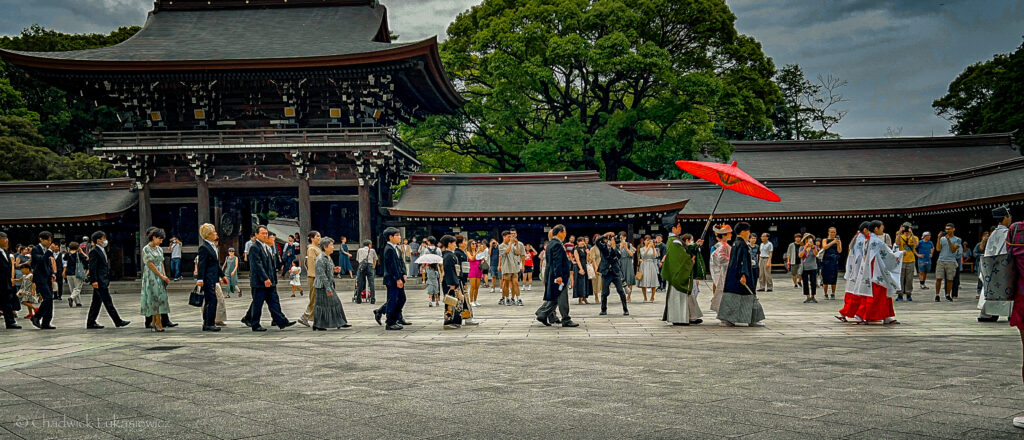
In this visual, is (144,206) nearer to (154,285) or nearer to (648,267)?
(154,285)

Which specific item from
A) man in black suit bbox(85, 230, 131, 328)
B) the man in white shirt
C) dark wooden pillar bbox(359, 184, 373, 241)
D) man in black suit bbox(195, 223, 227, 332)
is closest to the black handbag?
man in black suit bbox(195, 223, 227, 332)

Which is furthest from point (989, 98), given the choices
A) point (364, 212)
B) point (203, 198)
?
point (203, 198)

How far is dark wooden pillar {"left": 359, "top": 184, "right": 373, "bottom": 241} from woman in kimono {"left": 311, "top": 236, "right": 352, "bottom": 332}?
13843 mm

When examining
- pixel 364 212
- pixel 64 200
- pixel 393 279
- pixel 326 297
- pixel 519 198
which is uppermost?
pixel 64 200

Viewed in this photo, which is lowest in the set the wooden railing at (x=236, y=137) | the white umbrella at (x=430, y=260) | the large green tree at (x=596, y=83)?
the white umbrella at (x=430, y=260)

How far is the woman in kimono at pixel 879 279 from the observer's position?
36.6ft

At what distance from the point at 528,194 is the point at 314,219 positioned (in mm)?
8318

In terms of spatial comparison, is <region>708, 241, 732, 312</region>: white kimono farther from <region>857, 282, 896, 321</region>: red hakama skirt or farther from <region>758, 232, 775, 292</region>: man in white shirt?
<region>758, 232, 775, 292</region>: man in white shirt

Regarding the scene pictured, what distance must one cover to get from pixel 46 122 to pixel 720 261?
44904 mm

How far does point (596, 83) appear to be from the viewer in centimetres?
3222

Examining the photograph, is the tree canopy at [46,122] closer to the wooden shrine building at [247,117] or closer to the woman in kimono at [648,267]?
the wooden shrine building at [247,117]

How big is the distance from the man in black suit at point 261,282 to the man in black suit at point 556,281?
4308 mm

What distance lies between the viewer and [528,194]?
1112 inches

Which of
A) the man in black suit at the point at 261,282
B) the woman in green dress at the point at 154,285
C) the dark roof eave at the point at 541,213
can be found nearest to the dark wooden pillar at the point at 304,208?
the dark roof eave at the point at 541,213
